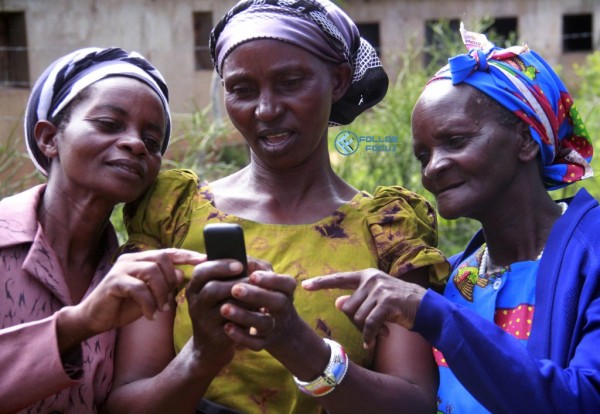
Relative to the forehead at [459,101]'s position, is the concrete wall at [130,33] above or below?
below

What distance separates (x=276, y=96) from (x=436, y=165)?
559mm

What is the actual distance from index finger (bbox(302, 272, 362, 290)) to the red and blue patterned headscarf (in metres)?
0.86

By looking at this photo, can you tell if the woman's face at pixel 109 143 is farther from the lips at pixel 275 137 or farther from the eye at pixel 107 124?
the lips at pixel 275 137

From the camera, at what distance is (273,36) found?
112 inches

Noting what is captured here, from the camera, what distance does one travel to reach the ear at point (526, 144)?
2.93 meters

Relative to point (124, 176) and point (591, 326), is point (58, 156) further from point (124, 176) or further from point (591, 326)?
point (591, 326)

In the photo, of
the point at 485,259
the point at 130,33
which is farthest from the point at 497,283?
the point at 130,33

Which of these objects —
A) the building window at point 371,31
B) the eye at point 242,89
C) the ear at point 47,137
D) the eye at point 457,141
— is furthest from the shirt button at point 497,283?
the building window at point 371,31

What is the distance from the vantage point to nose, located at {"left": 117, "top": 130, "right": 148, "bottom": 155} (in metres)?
2.86

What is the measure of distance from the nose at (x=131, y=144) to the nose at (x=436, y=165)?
917mm

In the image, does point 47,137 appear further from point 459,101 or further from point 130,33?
point 130,33

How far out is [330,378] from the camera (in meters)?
2.53

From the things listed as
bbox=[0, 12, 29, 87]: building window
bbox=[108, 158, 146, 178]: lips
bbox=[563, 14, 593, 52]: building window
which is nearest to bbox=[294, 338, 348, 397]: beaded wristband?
bbox=[108, 158, 146, 178]: lips

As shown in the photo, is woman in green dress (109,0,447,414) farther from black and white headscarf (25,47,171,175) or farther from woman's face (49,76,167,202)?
black and white headscarf (25,47,171,175)
